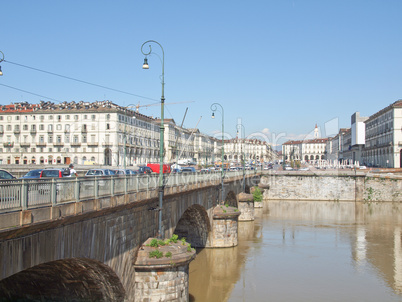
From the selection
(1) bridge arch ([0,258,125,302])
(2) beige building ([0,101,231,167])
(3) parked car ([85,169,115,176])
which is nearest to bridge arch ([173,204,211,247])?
(3) parked car ([85,169,115,176])

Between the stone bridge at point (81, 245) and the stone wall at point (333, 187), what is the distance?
61722 mm

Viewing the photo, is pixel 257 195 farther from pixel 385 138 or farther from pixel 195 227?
pixel 385 138

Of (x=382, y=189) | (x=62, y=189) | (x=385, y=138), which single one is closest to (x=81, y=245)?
(x=62, y=189)

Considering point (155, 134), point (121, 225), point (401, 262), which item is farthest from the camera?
point (155, 134)

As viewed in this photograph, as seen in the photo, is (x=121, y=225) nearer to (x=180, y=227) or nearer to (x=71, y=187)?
(x=71, y=187)

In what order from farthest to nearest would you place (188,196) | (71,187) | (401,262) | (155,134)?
(155,134) < (401,262) < (188,196) < (71,187)

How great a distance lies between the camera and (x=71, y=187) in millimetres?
12047

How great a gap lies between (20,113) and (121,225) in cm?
7462

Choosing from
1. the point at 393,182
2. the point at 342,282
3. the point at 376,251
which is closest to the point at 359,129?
the point at 393,182

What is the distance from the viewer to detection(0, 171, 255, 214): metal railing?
9531 mm

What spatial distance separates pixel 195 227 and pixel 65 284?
19.1 metres

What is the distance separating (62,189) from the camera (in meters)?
11.6

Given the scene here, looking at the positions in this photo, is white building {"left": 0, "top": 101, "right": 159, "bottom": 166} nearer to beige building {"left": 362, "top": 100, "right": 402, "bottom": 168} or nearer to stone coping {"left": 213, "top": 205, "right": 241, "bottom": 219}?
stone coping {"left": 213, "top": 205, "right": 241, "bottom": 219}

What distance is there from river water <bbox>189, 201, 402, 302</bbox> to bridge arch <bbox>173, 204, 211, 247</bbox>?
3.69 ft
